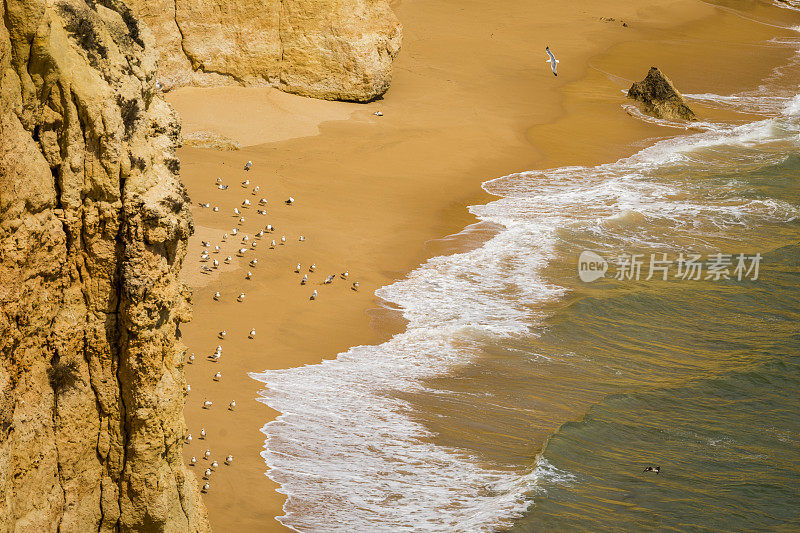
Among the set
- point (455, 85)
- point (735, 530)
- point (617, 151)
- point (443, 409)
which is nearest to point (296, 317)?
point (443, 409)

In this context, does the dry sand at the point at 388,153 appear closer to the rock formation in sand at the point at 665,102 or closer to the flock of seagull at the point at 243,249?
the flock of seagull at the point at 243,249

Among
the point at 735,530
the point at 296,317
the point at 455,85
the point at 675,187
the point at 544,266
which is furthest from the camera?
the point at 455,85

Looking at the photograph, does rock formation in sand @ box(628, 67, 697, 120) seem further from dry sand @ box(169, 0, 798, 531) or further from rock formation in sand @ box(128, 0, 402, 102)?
rock formation in sand @ box(128, 0, 402, 102)

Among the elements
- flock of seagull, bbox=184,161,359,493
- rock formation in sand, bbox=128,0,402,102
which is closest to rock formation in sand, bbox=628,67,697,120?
rock formation in sand, bbox=128,0,402,102

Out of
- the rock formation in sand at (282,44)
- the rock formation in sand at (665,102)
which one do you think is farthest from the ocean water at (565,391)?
the rock formation in sand at (665,102)

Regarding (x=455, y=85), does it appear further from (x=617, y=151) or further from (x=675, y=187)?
(x=675, y=187)

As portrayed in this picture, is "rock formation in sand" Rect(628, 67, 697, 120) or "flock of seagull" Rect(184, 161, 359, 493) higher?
"rock formation in sand" Rect(628, 67, 697, 120)
